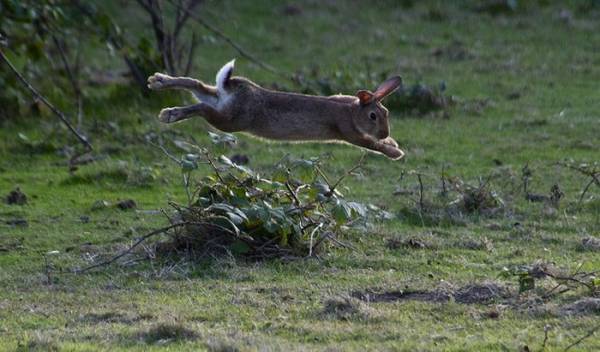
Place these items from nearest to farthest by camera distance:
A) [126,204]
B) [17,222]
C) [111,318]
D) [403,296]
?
[111,318] < [403,296] < [17,222] < [126,204]

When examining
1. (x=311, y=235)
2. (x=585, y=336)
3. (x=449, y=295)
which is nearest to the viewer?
(x=585, y=336)

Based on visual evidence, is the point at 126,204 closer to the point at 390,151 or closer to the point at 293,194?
the point at 293,194

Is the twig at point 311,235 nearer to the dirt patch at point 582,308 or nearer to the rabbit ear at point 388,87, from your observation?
the rabbit ear at point 388,87

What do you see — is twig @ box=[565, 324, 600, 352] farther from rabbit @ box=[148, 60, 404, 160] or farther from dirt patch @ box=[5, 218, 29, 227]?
dirt patch @ box=[5, 218, 29, 227]

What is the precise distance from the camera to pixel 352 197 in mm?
10664

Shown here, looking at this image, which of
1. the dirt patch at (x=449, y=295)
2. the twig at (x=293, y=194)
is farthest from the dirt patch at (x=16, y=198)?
the dirt patch at (x=449, y=295)

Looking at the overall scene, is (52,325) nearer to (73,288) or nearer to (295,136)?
(73,288)

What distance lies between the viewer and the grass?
672 centimetres

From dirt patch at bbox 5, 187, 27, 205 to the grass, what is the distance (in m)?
0.25

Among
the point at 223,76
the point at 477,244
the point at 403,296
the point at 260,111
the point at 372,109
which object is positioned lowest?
the point at 477,244

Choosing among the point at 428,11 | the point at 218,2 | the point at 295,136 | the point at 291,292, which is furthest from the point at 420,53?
the point at 291,292

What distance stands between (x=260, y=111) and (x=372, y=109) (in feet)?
3.38

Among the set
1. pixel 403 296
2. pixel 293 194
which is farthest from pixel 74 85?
pixel 403 296

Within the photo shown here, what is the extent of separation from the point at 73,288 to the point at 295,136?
1903mm
